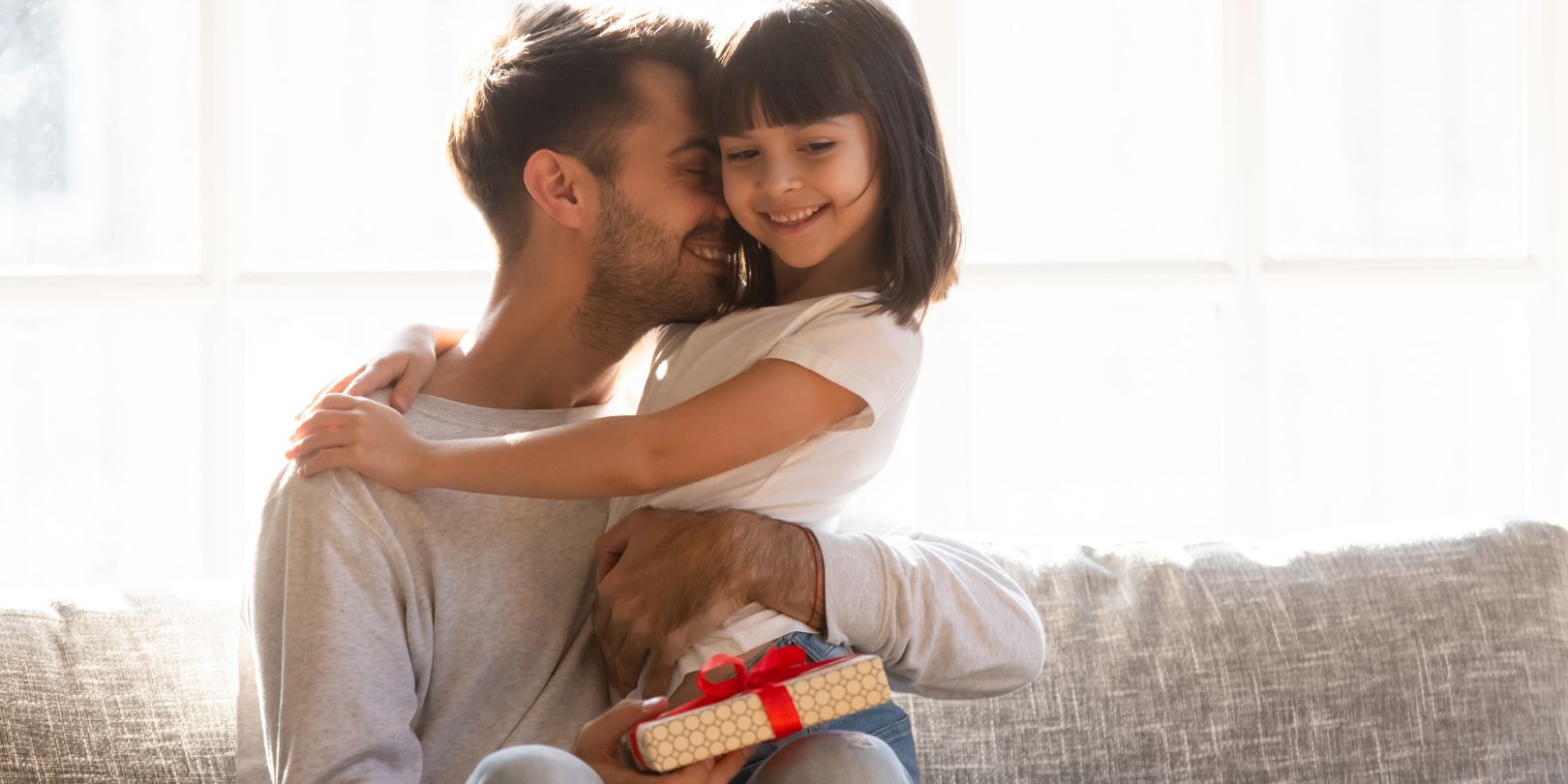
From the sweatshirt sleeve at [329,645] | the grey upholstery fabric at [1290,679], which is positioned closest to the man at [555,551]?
the sweatshirt sleeve at [329,645]

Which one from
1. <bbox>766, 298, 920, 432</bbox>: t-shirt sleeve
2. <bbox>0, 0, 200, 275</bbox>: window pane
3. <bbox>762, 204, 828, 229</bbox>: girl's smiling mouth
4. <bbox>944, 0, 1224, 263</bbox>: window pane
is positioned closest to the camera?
<bbox>766, 298, 920, 432</bbox>: t-shirt sleeve

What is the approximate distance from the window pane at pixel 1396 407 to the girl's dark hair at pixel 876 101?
4.30 ft

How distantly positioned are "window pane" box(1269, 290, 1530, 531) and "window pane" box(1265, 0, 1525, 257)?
0.40ft

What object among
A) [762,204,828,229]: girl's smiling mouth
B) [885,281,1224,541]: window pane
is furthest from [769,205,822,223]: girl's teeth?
[885,281,1224,541]: window pane

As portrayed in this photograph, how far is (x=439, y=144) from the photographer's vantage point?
264 cm

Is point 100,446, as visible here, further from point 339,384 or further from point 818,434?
point 818,434

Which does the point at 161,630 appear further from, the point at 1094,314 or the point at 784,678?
the point at 1094,314

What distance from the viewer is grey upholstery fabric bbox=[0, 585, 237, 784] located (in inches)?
63.7

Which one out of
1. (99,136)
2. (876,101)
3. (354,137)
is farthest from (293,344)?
(876,101)

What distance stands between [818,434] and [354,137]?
141 centimetres

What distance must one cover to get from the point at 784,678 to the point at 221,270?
5.43 ft

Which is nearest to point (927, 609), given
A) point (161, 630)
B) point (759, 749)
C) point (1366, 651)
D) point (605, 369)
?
point (759, 749)

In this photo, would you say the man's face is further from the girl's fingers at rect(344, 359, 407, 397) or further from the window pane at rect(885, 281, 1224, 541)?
A: the window pane at rect(885, 281, 1224, 541)

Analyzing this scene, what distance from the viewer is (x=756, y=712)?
4.08 ft
